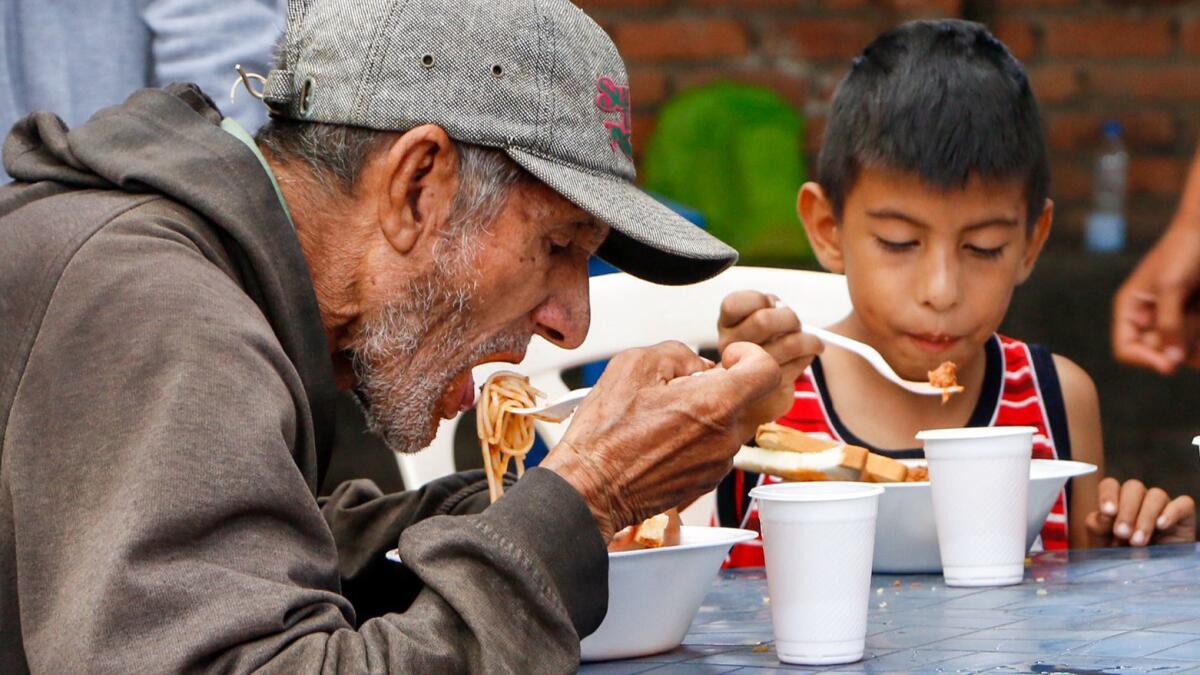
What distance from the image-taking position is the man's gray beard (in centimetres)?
167

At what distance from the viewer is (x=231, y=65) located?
2670 millimetres

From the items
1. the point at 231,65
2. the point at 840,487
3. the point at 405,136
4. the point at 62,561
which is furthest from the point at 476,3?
the point at 231,65

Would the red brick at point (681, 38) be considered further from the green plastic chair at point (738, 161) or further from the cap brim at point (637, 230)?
the cap brim at point (637, 230)

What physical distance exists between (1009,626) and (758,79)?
10.4ft

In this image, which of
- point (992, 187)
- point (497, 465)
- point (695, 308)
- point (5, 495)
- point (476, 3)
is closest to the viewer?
point (5, 495)

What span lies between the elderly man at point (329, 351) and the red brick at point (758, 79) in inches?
109

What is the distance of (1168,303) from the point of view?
2.32 meters

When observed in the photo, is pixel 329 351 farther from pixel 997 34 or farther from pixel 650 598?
pixel 997 34

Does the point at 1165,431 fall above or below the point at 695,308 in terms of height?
below

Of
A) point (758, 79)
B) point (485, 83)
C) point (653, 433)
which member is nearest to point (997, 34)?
point (758, 79)

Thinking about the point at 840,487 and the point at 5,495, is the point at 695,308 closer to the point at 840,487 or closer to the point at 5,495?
the point at 840,487

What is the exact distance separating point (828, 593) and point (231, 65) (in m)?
1.58

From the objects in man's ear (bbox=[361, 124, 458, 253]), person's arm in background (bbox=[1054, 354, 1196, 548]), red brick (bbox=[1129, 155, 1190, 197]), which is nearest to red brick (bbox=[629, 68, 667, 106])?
red brick (bbox=[1129, 155, 1190, 197])

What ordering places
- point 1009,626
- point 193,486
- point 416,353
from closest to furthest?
point 193,486 → point 1009,626 → point 416,353
